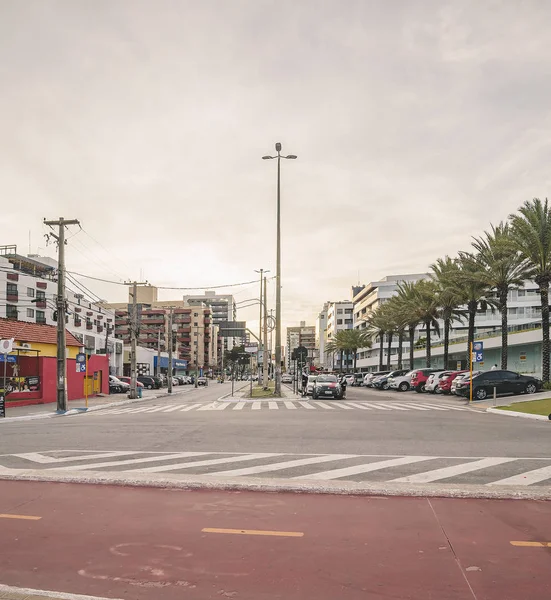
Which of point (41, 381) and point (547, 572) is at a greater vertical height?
point (547, 572)

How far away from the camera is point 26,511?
6992 mm

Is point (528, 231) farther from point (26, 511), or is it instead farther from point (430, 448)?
point (26, 511)

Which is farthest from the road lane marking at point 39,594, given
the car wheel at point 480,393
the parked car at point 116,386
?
the parked car at point 116,386

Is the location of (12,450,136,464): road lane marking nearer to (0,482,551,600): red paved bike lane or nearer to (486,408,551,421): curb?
(0,482,551,600): red paved bike lane

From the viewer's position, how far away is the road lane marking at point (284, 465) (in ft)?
30.4

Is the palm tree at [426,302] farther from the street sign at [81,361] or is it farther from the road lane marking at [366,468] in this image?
the road lane marking at [366,468]

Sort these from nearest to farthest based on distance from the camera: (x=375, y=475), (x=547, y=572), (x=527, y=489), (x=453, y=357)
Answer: (x=547, y=572), (x=527, y=489), (x=375, y=475), (x=453, y=357)

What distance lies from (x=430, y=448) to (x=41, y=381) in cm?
3000

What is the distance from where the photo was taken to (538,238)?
32375 millimetres

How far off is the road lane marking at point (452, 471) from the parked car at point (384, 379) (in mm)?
41382

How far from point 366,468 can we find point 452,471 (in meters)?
1.46

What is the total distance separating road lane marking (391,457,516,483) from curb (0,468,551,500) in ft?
1.93

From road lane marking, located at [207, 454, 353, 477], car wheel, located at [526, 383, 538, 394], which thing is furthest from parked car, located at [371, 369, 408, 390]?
road lane marking, located at [207, 454, 353, 477]

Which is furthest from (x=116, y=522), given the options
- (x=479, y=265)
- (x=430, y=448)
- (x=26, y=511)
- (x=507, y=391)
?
(x=479, y=265)
